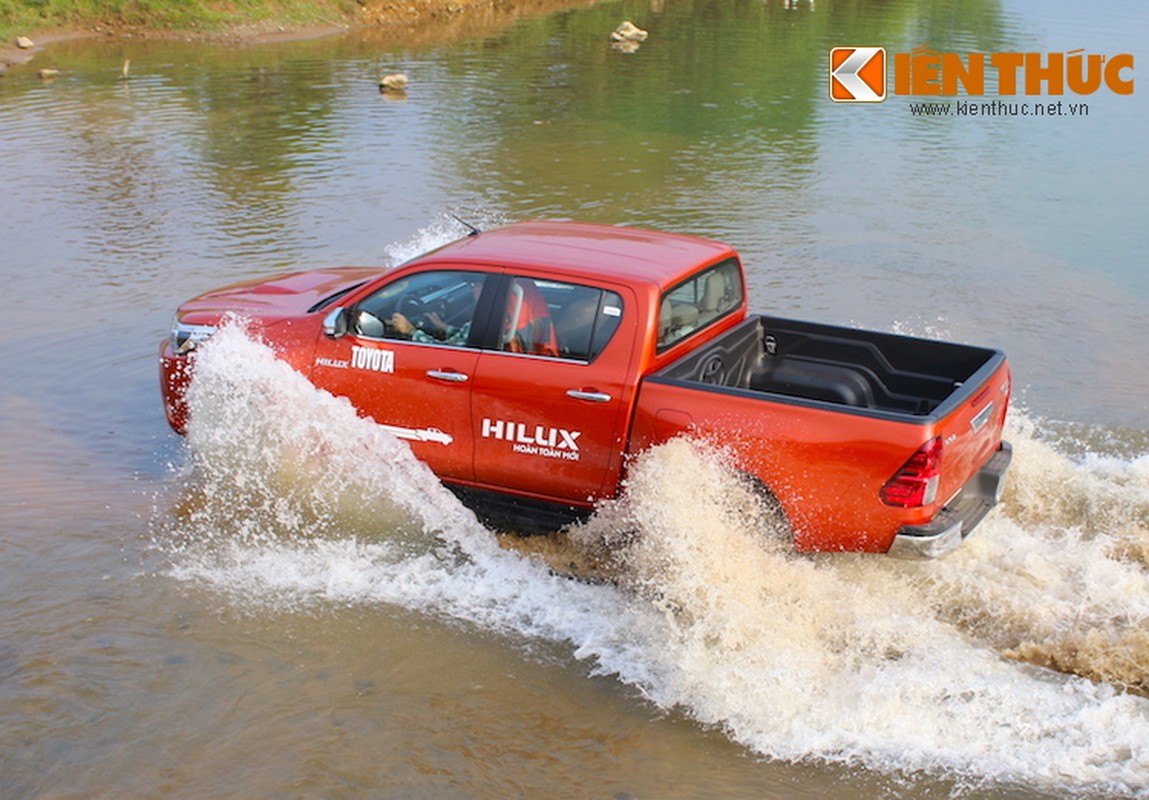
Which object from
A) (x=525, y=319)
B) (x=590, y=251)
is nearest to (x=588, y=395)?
(x=525, y=319)

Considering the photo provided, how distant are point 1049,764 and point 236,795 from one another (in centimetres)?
347

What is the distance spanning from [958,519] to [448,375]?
2.83m

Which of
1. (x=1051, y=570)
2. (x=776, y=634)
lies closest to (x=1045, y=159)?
(x=1051, y=570)

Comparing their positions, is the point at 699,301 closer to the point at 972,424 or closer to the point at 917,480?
the point at 972,424

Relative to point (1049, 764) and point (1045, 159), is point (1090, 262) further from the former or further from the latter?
point (1049, 764)

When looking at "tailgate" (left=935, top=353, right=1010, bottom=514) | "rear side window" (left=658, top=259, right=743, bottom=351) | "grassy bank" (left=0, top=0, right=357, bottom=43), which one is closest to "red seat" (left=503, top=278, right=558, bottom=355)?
"rear side window" (left=658, top=259, right=743, bottom=351)

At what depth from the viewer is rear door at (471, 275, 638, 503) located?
6.62 meters

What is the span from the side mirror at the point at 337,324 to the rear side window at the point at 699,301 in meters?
1.89

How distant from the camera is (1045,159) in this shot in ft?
62.3

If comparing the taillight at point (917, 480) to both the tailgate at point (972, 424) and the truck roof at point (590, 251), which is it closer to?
the tailgate at point (972, 424)

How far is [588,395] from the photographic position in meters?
6.61

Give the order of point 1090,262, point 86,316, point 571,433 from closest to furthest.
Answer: point 571,433 → point 86,316 → point 1090,262

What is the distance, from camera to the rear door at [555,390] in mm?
6617

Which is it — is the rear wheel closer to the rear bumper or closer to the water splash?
the water splash
